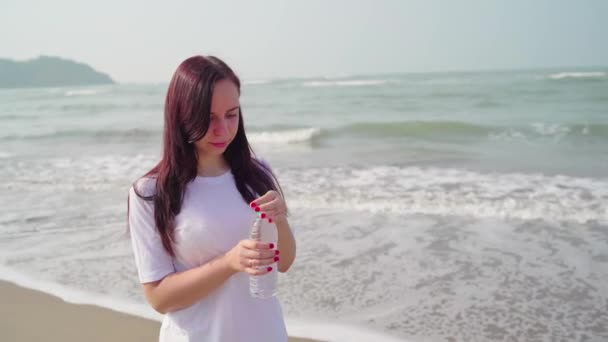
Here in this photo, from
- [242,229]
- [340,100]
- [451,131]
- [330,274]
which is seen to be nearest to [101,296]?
[330,274]

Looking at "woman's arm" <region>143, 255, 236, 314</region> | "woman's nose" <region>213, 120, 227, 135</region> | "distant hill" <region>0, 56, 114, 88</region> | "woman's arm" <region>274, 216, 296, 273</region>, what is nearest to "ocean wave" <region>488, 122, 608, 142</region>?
"woman's arm" <region>274, 216, 296, 273</region>

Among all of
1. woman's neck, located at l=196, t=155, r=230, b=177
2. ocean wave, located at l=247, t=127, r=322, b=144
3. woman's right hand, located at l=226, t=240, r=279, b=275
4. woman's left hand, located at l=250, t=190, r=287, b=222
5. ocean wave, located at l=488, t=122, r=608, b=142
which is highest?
woman's neck, located at l=196, t=155, r=230, b=177

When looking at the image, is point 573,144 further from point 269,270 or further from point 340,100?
point 340,100

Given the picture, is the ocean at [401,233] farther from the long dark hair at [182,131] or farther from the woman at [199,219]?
the long dark hair at [182,131]

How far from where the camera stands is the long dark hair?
162 cm

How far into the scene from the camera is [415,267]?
5.16m

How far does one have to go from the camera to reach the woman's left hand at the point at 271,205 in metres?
1.53

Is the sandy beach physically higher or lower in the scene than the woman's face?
lower

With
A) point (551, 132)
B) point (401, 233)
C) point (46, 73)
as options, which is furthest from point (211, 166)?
point (46, 73)

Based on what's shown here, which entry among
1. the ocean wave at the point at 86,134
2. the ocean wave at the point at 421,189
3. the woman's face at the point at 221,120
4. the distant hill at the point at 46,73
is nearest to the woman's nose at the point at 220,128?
the woman's face at the point at 221,120

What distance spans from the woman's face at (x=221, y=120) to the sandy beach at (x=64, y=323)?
244cm

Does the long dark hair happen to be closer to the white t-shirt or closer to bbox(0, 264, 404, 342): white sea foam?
the white t-shirt

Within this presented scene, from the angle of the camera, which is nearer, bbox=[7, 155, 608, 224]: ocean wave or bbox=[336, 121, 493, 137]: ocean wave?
bbox=[7, 155, 608, 224]: ocean wave

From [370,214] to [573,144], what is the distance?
8831 millimetres
